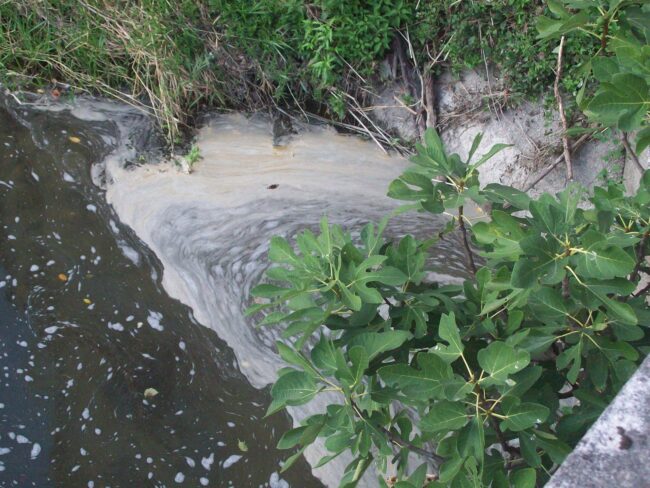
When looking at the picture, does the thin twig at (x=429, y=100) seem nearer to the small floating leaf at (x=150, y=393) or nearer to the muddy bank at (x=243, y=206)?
the muddy bank at (x=243, y=206)

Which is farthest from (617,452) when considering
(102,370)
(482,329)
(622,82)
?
(102,370)

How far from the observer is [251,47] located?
11.5 ft

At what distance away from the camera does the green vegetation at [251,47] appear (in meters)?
3.22

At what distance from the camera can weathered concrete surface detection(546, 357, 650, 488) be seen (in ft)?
2.58

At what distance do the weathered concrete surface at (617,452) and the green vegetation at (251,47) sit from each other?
8.01ft

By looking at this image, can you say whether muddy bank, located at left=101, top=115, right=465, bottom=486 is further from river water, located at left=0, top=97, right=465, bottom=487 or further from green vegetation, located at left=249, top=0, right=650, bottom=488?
green vegetation, located at left=249, top=0, right=650, bottom=488

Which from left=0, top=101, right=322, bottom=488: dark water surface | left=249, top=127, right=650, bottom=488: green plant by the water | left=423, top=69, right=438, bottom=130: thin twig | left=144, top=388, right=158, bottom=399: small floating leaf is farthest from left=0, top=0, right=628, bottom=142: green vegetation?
left=249, top=127, right=650, bottom=488: green plant by the water

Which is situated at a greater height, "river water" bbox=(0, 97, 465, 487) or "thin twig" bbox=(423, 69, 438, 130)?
"thin twig" bbox=(423, 69, 438, 130)

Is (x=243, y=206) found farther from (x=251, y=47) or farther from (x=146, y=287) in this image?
(x=251, y=47)

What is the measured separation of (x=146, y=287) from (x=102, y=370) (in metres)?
0.43

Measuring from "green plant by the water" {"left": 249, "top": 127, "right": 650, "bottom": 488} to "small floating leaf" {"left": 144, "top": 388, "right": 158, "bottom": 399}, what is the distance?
51.8 inches

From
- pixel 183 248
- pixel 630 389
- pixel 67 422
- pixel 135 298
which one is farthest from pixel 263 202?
pixel 630 389

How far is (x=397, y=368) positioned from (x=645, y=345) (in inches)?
19.1

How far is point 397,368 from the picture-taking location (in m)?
1.13
